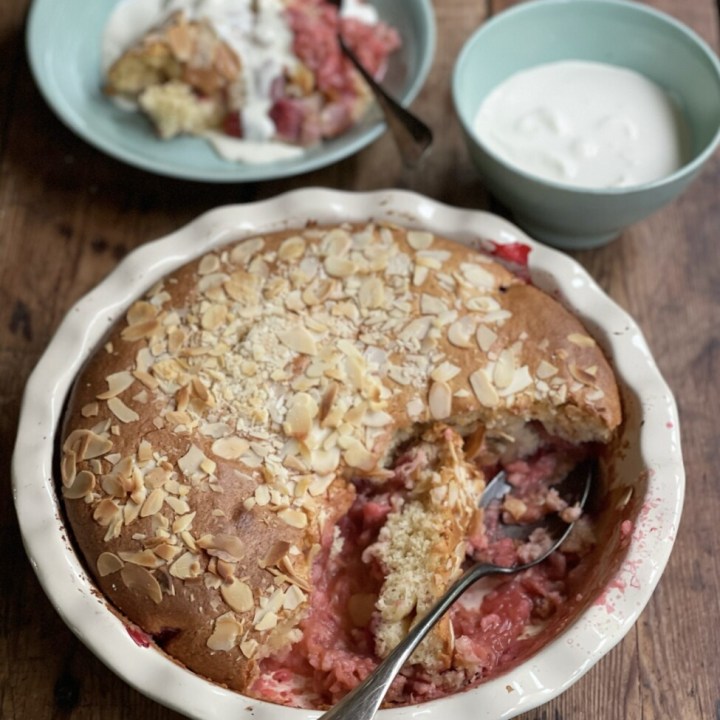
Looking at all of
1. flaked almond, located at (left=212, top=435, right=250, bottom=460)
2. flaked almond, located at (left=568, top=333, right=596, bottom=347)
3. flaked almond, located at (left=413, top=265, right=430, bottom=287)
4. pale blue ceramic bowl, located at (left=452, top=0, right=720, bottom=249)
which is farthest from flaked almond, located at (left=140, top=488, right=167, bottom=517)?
pale blue ceramic bowl, located at (left=452, top=0, right=720, bottom=249)

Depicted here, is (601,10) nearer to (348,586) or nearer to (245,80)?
(245,80)

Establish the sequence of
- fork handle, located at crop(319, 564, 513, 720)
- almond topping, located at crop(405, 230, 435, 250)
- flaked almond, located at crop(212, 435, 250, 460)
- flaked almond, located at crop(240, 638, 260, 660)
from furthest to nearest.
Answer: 1. almond topping, located at crop(405, 230, 435, 250)
2. flaked almond, located at crop(212, 435, 250, 460)
3. flaked almond, located at crop(240, 638, 260, 660)
4. fork handle, located at crop(319, 564, 513, 720)

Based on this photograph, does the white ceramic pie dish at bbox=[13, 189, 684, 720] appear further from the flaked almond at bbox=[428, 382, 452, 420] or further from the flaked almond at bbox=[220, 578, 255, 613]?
the flaked almond at bbox=[428, 382, 452, 420]

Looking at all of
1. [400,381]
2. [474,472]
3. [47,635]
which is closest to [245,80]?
[400,381]

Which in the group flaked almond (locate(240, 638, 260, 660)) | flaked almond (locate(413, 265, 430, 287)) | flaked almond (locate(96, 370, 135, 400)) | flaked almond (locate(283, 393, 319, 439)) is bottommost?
flaked almond (locate(240, 638, 260, 660))

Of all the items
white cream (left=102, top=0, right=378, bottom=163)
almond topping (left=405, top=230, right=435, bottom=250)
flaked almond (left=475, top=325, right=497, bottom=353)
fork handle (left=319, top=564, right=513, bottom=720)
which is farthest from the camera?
white cream (left=102, top=0, right=378, bottom=163)

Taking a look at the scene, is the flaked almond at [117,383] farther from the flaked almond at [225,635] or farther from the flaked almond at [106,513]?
the flaked almond at [225,635]
